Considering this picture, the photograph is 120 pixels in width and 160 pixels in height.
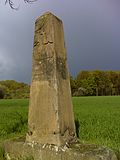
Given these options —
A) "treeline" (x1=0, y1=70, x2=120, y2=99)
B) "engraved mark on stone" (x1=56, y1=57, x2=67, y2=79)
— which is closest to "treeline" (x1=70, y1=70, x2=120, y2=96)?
"treeline" (x1=0, y1=70, x2=120, y2=99)

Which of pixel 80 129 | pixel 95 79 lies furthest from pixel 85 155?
pixel 95 79

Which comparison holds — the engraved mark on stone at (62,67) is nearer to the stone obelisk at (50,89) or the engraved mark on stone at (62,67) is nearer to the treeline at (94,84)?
the stone obelisk at (50,89)

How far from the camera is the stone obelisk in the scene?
20.2 ft

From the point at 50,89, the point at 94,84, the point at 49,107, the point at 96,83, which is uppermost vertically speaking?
the point at 96,83

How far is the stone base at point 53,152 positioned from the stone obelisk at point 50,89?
0.55ft

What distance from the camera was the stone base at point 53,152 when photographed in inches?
220

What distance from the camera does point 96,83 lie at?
108m

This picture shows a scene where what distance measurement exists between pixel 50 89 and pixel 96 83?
102663 millimetres

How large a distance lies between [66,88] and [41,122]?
978 mm

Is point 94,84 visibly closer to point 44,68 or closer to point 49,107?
point 44,68

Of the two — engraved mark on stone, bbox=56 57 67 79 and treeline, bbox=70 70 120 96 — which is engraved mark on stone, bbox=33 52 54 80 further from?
treeline, bbox=70 70 120 96

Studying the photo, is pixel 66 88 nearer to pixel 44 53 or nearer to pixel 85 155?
pixel 44 53

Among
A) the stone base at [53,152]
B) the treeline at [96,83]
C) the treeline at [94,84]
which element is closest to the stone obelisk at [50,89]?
the stone base at [53,152]

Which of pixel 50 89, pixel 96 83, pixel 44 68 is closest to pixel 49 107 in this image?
pixel 50 89
